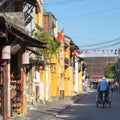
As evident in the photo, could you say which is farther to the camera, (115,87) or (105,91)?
(115,87)

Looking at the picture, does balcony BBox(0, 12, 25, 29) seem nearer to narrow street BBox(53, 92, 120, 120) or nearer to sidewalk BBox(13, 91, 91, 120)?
sidewalk BBox(13, 91, 91, 120)

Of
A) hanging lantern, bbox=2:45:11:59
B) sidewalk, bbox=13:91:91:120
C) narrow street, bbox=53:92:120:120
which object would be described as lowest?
narrow street, bbox=53:92:120:120

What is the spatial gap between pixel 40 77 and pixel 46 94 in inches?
66.6

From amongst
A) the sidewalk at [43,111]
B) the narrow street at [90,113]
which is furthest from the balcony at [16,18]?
the narrow street at [90,113]

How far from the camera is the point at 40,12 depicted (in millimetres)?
35625

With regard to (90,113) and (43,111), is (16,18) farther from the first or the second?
(43,111)

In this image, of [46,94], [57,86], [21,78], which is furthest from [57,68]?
[21,78]

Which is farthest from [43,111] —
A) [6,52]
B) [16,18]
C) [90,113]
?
[6,52]

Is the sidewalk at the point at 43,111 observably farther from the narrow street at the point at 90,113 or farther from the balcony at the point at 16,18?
the balcony at the point at 16,18

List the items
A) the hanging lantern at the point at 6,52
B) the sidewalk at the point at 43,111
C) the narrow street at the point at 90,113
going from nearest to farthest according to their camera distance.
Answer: the hanging lantern at the point at 6,52 → the sidewalk at the point at 43,111 → the narrow street at the point at 90,113

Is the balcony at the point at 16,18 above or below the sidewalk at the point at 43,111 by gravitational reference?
above

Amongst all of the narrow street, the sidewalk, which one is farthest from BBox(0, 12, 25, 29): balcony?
the narrow street

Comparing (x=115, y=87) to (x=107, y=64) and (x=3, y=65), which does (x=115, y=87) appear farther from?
(x=3, y=65)

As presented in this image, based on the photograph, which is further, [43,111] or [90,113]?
[43,111]
